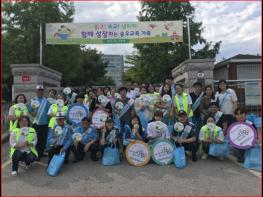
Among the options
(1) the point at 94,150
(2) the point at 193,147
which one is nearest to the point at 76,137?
(1) the point at 94,150

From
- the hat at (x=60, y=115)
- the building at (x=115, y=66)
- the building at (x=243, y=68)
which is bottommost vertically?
the hat at (x=60, y=115)

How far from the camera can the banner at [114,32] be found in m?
15.3

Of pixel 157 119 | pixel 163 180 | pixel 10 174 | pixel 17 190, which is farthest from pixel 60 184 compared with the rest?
pixel 157 119

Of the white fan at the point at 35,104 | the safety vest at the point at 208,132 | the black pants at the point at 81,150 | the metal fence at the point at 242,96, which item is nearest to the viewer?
the safety vest at the point at 208,132

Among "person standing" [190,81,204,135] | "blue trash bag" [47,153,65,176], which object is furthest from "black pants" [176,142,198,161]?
"blue trash bag" [47,153,65,176]

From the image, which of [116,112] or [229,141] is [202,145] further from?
[116,112]

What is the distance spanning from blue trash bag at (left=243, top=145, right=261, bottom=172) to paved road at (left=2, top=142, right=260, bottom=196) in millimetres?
193

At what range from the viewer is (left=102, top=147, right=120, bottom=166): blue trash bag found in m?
8.12

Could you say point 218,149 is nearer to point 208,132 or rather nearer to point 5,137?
point 208,132

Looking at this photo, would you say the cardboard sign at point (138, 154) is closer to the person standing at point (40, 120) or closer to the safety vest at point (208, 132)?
the safety vest at point (208, 132)

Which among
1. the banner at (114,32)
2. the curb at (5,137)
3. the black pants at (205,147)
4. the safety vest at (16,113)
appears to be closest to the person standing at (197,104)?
the black pants at (205,147)

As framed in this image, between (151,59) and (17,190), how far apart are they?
77.7ft

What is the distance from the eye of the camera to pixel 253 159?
776 centimetres

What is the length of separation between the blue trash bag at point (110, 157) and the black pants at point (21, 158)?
5.02 ft
